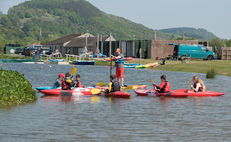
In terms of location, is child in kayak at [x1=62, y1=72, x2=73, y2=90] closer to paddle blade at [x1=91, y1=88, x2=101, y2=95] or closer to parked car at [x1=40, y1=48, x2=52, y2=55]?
paddle blade at [x1=91, y1=88, x2=101, y2=95]

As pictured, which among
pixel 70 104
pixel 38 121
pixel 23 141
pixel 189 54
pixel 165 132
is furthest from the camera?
pixel 189 54

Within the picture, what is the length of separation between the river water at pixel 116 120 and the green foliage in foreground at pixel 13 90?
58cm

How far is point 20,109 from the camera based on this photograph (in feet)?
55.3

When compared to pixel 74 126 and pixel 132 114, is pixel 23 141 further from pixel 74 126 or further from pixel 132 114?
pixel 132 114

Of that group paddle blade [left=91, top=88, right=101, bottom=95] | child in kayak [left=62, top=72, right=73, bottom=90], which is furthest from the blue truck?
child in kayak [left=62, top=72, right=73, bottom=90]

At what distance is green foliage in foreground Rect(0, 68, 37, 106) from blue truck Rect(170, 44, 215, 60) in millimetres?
40660

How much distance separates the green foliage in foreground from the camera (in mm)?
17594

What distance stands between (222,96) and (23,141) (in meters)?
14.7

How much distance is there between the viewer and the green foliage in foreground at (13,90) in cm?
1759

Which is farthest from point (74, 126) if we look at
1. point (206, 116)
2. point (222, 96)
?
point (222, 96)

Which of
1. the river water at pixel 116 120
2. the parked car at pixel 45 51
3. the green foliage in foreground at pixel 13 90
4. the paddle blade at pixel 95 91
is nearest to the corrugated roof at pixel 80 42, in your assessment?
the parked car at pixel 45 51

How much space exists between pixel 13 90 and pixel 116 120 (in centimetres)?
550

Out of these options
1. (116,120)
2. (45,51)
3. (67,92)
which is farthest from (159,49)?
(116,120)

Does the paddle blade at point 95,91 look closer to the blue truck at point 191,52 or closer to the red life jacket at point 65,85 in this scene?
the red life jacket at point 65,85
